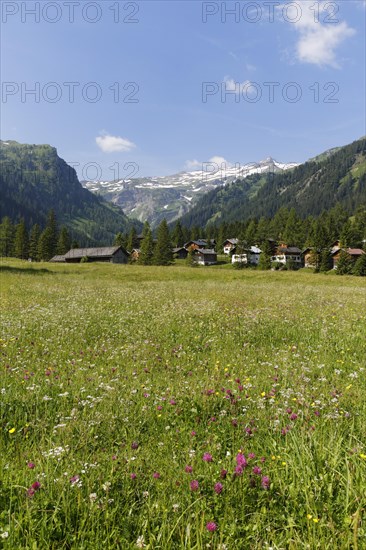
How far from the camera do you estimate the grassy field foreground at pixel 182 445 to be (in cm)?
268

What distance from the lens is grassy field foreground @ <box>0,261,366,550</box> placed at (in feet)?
8.78

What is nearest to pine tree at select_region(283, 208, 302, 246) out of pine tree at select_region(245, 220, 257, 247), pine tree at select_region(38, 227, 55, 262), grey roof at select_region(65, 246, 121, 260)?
pine tree at select_region(245, 220, 257, 247)

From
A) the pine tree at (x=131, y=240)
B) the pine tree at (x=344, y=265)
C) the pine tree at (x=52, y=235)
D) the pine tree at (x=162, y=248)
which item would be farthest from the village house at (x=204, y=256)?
the pine tree at (x=52, y=235)

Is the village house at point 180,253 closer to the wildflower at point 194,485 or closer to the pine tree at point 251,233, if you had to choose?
the pine tree at point 251,233

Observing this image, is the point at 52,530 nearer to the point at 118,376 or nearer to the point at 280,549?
the point at 280,549

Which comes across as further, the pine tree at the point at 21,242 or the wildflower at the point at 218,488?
the pine tree at the point at 21,242

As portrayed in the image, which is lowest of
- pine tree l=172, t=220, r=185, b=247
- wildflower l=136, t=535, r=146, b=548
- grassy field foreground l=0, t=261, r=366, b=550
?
grassy field foreground l=0, t=261, r=366, b=550

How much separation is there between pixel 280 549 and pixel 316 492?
703 millimetres

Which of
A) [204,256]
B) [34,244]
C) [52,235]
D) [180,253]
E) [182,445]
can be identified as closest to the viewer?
[182,445]

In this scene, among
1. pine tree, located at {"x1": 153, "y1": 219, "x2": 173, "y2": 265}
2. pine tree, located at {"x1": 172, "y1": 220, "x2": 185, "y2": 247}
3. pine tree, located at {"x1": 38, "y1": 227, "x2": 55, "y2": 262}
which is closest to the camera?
pine tree, located at {"x1": 153, "y1": 219, "x2": 173, "y2": 265}

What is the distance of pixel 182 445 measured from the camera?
4141 millimetres

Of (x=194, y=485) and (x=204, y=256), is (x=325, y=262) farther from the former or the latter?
(x=194, y=485)

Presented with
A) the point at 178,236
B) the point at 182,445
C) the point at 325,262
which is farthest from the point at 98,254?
the point at 182,445

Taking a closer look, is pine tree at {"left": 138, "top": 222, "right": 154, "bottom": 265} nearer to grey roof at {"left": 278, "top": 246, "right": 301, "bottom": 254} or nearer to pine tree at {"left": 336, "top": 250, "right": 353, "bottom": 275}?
pine tree at {"left": 336, "top": 250, "right": 353, "bottom": 275}
